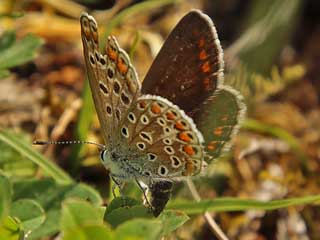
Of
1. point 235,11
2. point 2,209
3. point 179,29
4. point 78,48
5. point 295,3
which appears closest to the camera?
point 2,209

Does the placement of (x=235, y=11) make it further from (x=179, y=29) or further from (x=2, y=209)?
(x=2, y=209)

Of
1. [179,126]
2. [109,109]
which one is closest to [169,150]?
[179,126]

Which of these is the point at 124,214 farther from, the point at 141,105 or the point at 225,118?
the point at 225,118

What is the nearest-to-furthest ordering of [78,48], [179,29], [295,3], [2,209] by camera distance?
1. [2,209]
2. [179,29]
3. [78,48]
4. [295,3]

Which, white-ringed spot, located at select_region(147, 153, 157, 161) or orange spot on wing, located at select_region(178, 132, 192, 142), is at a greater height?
orange spot on wing, located at select_region(178, 132, 192, 142)

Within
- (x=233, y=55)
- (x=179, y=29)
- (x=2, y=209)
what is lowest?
(x=233, y=55)

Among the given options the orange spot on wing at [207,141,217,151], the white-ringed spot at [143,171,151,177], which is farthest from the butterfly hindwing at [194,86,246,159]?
the white-ringed spot at [143,171,151,177]

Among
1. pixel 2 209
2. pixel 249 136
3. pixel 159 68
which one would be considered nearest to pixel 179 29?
pixel 159 68

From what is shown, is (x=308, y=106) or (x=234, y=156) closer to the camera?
(x=234, y=156)

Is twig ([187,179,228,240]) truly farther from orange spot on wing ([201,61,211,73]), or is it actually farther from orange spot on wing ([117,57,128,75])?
orange spot on wing ([117,57,128,75])
